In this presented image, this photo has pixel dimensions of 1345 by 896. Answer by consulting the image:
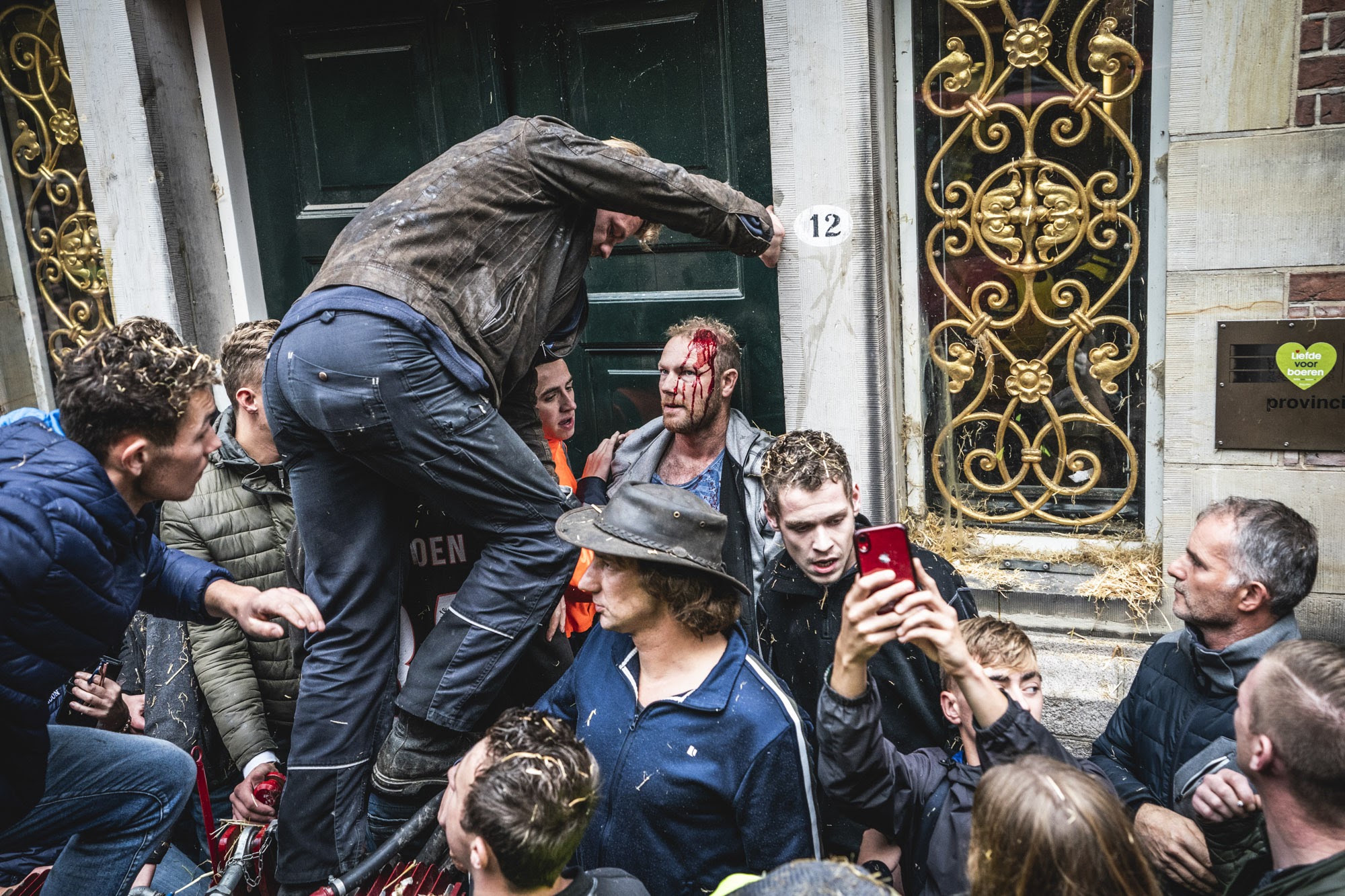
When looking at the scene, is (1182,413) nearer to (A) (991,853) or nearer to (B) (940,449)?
(B) (940,449)

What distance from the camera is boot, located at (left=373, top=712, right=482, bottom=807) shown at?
9.41 feet

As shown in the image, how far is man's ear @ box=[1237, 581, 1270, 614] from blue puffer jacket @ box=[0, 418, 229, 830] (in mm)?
2780

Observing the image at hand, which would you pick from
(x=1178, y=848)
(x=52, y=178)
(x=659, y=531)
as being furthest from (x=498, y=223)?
(x=52, y=178)

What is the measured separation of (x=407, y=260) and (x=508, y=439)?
552 millimetres

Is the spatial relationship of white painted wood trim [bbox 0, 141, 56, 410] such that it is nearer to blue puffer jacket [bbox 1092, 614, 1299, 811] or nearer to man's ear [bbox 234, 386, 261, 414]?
man's ear [bbox 234, 386, 261, 414]

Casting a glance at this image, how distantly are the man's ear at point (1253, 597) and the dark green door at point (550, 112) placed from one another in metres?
1.90

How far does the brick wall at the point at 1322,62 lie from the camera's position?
320 centimetres

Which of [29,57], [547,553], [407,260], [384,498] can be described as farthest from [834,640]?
[29,57]

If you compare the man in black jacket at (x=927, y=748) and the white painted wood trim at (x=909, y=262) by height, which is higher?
the white painted wood trim at (x=909, y=262)

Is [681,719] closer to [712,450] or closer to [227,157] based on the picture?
[712,450]

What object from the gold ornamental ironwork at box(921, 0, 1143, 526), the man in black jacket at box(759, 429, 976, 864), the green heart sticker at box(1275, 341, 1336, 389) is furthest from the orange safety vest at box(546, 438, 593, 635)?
the green heart sticker at box(1275, 341, 1336, 389)

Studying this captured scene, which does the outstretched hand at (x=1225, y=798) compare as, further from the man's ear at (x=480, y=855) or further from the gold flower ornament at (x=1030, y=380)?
the gold flower ornament at (x=1030, y=380)

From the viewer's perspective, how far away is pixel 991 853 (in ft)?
5.75

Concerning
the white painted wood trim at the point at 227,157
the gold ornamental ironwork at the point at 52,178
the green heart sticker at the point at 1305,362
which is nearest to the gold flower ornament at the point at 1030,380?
the green heart sticker at the point at 1305,362
